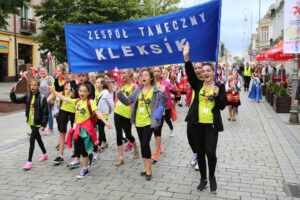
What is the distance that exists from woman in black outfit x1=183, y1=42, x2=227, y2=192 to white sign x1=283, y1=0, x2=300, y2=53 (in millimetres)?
6414

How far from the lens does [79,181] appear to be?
5004 mm

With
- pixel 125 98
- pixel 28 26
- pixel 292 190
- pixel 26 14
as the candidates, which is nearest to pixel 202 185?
pixel 292 190

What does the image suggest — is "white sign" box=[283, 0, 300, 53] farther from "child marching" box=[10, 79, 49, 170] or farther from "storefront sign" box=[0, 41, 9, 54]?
"storefront sign" box=[0, 41, 9, 54]

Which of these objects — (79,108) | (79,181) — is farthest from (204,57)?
(79,181)

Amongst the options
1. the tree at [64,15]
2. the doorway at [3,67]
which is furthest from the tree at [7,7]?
the doorway at [3,67]

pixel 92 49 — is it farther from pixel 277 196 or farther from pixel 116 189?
pixel 277 196

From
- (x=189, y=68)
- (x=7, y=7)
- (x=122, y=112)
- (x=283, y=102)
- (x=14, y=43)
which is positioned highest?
(x=14, y=43)

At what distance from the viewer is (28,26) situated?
31.0m

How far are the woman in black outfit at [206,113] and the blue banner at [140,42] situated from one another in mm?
722

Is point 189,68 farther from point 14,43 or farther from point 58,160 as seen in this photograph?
point 14,43

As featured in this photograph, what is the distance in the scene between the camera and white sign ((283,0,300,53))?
31.3 ft

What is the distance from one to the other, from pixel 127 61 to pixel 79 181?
2147 mm

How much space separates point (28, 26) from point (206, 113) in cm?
3040

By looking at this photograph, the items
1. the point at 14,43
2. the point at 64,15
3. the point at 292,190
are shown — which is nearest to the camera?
the point at 292,190
